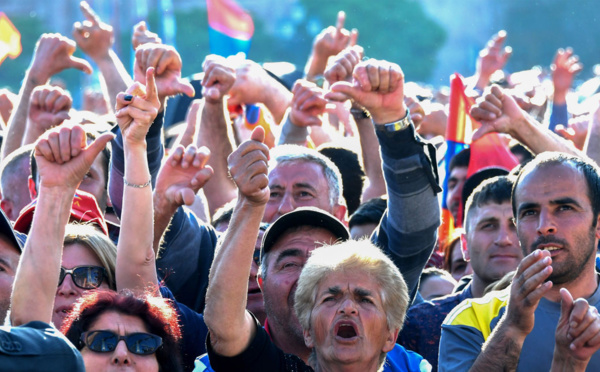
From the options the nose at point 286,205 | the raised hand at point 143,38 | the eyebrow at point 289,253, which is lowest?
the eyebrow at point 289,253

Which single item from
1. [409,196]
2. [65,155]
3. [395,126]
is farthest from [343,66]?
[65,155]

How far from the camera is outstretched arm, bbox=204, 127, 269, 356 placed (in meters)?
3.42

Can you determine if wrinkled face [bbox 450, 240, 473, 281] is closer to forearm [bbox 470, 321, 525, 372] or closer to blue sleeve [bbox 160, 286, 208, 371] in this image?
blue sleeve [bbox 160, 286, 208, 371]

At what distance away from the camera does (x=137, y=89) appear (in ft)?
12.7

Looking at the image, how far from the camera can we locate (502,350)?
3.45 meters

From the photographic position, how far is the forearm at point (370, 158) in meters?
5.35

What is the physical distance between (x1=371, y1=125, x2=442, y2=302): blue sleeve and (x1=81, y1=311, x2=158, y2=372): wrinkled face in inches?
47.7

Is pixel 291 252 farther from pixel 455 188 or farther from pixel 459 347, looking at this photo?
pixel 455 188

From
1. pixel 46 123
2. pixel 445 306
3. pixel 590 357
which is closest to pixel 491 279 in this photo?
pixel 445 306

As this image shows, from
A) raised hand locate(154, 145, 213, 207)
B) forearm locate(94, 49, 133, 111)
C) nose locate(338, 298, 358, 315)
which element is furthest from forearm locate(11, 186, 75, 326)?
forearm locate(94, 49, 133, 111)

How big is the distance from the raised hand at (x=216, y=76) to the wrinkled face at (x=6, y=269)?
5.47ft

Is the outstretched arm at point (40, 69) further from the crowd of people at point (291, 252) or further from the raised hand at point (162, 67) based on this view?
the raised hand at point (162, 67)

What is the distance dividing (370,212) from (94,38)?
194cm

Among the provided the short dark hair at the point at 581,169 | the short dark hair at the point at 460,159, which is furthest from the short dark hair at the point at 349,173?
the short dark hair at the point at 581,169
